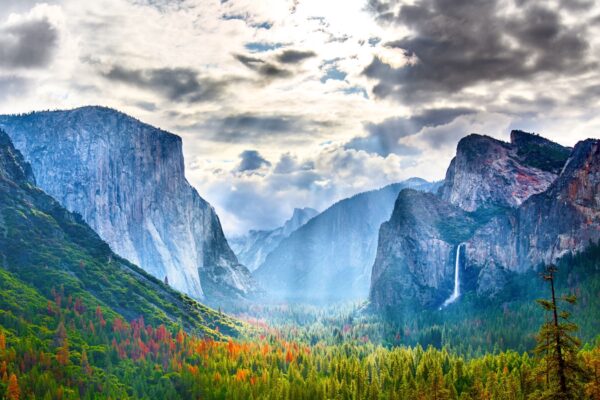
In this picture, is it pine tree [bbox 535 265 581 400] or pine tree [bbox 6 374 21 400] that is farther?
pine tree [bbox 6 374 21 400]

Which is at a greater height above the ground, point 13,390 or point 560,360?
point 560,360

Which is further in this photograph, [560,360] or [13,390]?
[13,390]

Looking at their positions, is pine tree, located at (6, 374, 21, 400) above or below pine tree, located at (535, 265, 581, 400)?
below

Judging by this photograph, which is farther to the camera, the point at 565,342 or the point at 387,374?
the point at 387,374

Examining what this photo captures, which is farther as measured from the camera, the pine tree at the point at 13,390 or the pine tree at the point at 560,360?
the pine tree at the point at 13,390

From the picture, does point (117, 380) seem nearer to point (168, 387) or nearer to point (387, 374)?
point (168, 387)

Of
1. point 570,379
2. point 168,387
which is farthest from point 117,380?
point 570,379

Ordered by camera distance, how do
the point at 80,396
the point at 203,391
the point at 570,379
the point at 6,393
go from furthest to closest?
the point at 203,391
the point at 80,396
the point at 6,393
the point at 570,379

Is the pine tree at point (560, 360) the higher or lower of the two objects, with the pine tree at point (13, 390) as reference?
higher

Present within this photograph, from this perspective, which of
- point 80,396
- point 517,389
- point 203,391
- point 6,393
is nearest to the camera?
point 517,389

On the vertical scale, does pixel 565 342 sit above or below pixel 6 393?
above

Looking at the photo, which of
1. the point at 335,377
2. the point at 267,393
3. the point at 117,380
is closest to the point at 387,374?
the point at 335,377
